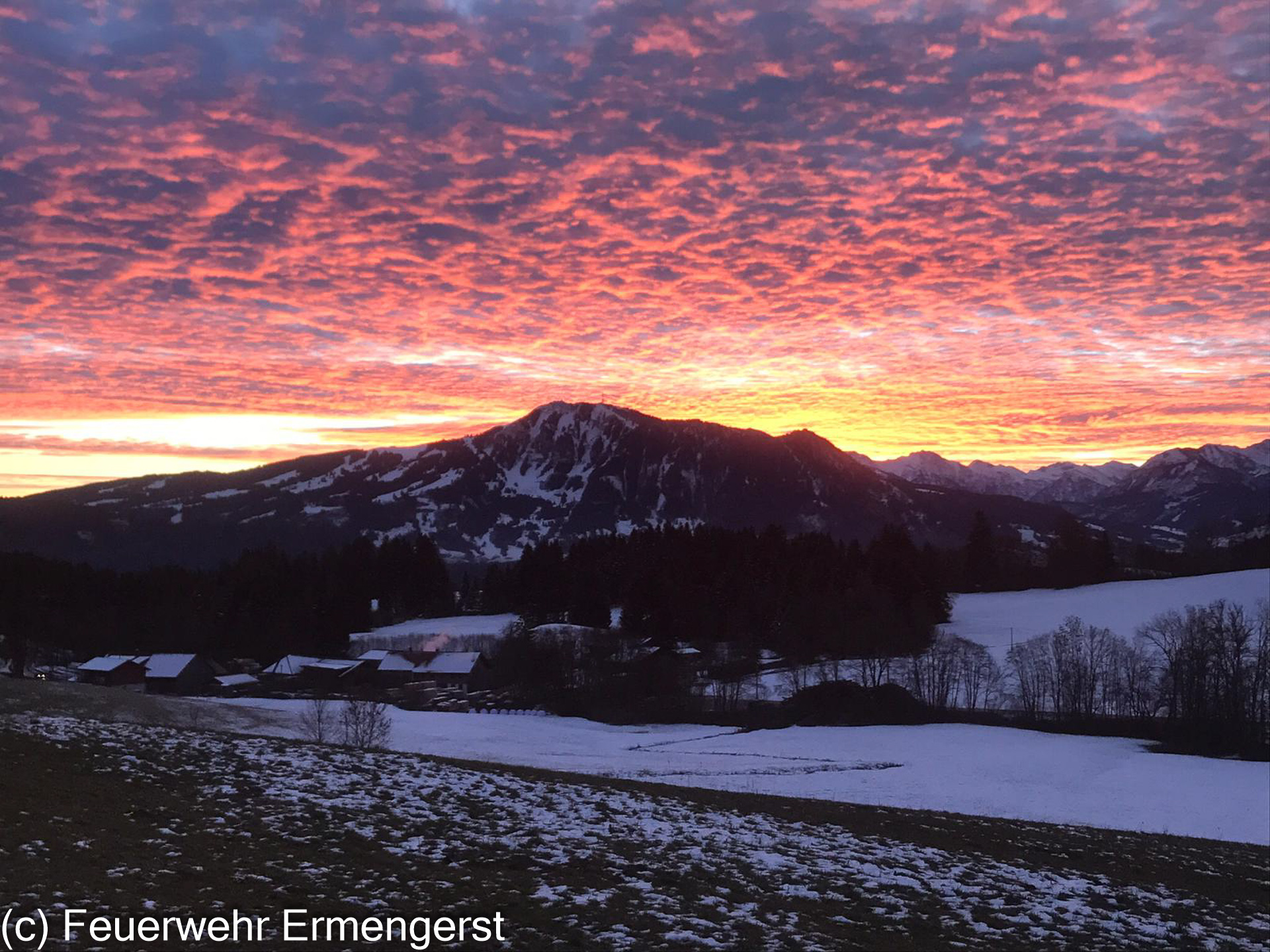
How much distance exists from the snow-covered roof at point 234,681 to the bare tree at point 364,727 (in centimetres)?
5345

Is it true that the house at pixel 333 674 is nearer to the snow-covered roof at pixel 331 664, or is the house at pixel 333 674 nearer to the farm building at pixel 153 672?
the snow-covered roof at pixel 331 664

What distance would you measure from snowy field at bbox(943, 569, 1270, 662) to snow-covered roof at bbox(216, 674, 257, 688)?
270 feet

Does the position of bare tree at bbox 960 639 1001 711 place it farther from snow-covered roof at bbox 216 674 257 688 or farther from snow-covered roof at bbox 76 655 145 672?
snow-covered roof at bbox 76 655 145 672

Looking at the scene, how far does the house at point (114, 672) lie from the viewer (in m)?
102

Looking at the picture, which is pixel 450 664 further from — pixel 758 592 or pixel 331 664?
pixel 758 592

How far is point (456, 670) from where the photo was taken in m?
106

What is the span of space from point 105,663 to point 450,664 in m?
40.0

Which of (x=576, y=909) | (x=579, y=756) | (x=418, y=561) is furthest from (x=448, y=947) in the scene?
(x=418, y=561)

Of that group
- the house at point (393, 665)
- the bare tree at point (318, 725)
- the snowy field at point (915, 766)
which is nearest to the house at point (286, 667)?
the house at point (393, 665)

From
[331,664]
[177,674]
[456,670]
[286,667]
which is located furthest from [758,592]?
[177,674]

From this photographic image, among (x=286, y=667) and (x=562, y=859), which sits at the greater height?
(x=562, y=859)

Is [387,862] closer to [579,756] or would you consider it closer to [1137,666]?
[579,756]

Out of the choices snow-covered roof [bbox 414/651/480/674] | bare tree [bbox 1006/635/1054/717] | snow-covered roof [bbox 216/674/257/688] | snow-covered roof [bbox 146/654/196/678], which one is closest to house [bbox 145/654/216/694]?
snow-covered roof [bbox 146/654/196/678]

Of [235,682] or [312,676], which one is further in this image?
[312,676]
